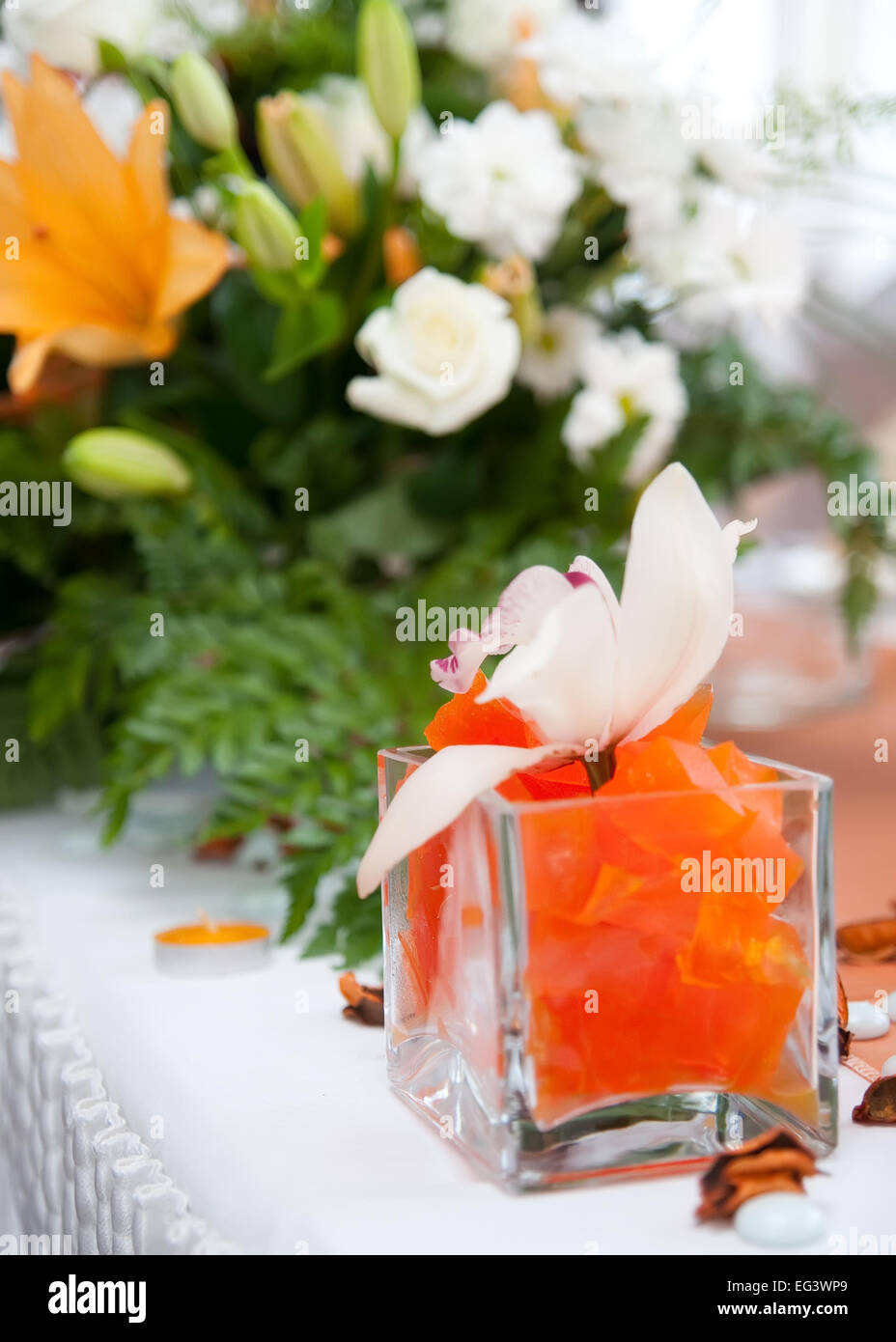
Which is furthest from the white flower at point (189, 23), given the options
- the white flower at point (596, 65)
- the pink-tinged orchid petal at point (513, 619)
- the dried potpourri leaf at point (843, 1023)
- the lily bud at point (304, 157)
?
the dried potpourri leaf at point (843, 1023)

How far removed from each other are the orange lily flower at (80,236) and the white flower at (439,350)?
4.3 inches

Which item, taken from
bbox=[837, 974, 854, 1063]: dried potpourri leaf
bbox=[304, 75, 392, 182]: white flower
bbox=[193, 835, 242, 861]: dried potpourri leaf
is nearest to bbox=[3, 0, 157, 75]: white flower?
bbox=[304, 75, 392, 182]: white flower

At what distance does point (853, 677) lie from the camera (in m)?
1.00

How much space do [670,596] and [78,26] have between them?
0.62m

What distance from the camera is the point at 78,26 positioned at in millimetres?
803

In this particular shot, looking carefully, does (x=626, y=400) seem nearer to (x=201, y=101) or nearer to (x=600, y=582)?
(x=201, y=101)

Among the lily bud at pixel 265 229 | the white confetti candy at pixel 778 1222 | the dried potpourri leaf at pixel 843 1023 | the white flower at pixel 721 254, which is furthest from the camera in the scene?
the white flower at pixel 721 254

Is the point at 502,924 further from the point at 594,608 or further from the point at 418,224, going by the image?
the point at 418,224

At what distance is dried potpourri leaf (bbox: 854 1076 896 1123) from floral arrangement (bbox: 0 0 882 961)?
29 cm

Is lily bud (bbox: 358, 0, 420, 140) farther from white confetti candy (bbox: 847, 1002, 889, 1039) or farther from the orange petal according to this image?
white confetti candy (bbox: 847, 1002, 889, 1039)

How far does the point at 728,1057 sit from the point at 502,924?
0.08 meters

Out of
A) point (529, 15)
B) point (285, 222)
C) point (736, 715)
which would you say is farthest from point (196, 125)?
point (736, 715)

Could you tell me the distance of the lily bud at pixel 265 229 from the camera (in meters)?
0.71

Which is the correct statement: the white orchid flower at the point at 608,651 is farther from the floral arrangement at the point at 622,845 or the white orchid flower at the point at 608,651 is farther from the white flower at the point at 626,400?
the white flower at the point at 626,400
